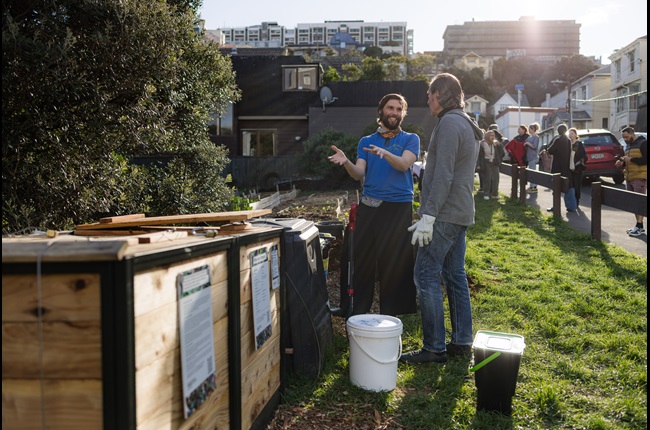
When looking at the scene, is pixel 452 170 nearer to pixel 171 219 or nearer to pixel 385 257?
pixel 385 257

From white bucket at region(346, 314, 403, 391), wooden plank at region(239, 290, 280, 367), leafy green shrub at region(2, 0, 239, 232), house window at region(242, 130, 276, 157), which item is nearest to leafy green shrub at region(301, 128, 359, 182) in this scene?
house window at region(242, 130, 276, 157)

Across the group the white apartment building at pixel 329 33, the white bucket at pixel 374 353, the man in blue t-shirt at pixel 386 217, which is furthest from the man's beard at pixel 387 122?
the white apartment building at pixel 329 33

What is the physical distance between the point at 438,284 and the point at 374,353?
84 cm

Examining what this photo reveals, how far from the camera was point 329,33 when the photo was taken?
178m

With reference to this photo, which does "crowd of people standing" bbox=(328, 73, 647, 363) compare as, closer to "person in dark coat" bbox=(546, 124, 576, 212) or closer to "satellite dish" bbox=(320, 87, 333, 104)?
"person in dark coat" bbox=(546, 124, 576, 212)

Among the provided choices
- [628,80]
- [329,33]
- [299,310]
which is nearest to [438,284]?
[299,310]

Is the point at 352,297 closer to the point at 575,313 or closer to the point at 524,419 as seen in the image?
the point at 524,419

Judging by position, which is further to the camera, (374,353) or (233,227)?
(374,353)

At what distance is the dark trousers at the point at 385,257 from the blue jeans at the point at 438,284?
0.51 meters

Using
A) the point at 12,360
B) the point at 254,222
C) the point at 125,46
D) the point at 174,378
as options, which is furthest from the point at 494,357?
the point at 125,46

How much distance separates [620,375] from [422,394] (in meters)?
1.47

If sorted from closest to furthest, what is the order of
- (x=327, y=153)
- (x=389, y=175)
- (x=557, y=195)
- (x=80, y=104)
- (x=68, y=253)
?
(x=68, y=253)
(x=389, y=175)
(x=80, y=104)
(x=557, y=195)
(x=327, y=153)

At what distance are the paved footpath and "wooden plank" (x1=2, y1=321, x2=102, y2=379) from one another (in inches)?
327

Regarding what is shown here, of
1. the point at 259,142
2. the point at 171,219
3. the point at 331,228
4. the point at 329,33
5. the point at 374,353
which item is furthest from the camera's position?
the point at 329,33
